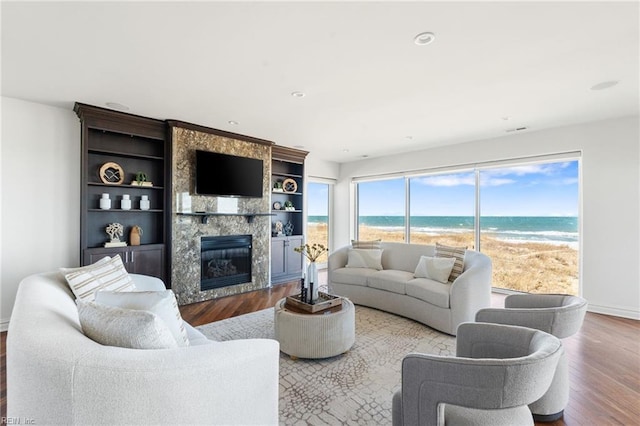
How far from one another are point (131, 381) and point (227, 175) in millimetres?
4020

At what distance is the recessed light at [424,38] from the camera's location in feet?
6.76

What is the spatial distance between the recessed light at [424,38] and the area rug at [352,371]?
8.46 ft

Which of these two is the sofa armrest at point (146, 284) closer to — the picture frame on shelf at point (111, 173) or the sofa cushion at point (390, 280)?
the picture frame on shelf at point (111, 173)

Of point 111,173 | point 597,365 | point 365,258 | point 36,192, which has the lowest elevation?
point 597,365

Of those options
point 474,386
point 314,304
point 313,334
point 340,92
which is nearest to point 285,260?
point 314,304

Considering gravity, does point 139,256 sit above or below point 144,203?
below

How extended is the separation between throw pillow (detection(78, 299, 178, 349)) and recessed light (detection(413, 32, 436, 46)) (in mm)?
2365

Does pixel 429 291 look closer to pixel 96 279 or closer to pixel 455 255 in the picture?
pixel 455 255

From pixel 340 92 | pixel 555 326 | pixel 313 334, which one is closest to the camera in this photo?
pixel 555 326

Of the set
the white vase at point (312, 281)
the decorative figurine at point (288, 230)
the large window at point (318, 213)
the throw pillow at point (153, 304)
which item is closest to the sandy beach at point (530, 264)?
the large window at point (318, 213)

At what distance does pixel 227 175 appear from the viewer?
15.4 ft

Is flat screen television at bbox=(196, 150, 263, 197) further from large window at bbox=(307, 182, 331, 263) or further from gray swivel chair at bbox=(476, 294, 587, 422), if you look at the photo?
gray swivel chair at bbox=(476, 294, 587, 422)

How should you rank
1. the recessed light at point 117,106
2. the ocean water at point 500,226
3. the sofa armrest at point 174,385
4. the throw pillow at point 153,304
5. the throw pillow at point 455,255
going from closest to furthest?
the sofa armrest at point 174,385 < the throw pillow at point 153,304 < the recessed light at point 117,106 < the throw pillow at point 455,255 < the ocean water at point 500,226

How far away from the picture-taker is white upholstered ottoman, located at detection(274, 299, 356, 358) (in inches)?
101
